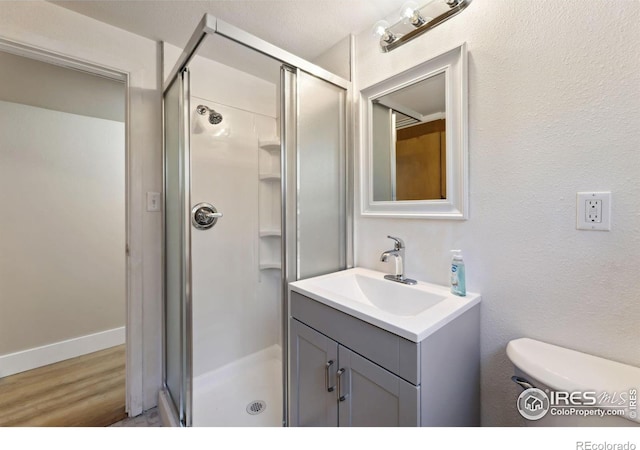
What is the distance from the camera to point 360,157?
1.54 m

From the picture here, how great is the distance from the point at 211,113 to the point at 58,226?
1656 mm

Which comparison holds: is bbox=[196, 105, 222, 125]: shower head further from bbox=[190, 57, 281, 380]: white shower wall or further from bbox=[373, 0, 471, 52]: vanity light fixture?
bbox=[373, 0, 471, 52]: vanity light fixture

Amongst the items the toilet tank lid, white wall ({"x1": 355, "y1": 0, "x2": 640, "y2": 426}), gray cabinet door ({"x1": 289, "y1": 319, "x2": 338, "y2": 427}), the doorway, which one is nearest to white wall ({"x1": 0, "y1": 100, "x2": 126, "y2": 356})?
the doorway

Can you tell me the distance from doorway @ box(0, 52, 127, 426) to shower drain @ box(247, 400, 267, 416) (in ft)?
2.63

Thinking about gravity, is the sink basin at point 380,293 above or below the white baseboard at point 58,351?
above

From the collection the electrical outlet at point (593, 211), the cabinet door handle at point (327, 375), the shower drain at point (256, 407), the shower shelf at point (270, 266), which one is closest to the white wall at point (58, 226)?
the shower shelf at point (270, 266)

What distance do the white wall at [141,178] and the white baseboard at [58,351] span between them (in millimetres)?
1120

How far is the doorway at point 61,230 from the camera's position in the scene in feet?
6.36

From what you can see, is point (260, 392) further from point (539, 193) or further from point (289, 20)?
point (289, 20)

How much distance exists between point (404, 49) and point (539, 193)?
906mm

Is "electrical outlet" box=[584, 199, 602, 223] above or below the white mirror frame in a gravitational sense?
below

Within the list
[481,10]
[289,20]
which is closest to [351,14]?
[289,20]

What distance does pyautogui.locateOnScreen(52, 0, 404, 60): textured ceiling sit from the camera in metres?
1.33

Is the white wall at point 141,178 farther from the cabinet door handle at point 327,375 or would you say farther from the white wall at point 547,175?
the white wall at point 547,175
